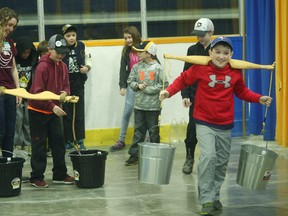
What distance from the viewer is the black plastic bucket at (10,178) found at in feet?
21.3

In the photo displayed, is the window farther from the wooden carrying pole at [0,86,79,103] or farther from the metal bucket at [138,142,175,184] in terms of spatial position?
the metal bucket at [138,142,175,184]

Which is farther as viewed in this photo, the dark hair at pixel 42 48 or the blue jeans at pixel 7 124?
the dark hair at pixel 42 48

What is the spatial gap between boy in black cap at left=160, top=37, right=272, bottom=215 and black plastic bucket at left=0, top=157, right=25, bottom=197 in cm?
179

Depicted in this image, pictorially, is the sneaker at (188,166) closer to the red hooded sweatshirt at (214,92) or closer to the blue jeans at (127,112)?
the red hooded sweatshirt at (214,92)

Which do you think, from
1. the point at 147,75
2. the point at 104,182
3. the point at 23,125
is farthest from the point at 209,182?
the point at 23,125

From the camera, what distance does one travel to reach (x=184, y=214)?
5801 millimetres

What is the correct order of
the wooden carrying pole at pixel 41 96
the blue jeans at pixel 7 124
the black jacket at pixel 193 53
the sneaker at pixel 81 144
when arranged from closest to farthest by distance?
1. the wooden carrying pole at pixel 41 96
2. the blue jeans at pixel 7 124
3. the black jacket at pixel 193 53
4. the sneaker at pixel 81 144

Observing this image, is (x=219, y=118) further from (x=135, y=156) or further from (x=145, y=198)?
(x=135, y=156)

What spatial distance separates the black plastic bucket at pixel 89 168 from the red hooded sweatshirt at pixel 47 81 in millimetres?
580

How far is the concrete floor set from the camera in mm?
5953

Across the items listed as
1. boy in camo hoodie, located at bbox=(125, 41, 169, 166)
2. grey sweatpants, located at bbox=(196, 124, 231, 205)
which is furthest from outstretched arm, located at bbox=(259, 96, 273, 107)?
boy in camo hoodie, located at bbox=(125, 41, 169, 166)

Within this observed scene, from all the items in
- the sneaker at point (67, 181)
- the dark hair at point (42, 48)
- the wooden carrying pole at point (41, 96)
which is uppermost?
the dark hair at point (42, 48)

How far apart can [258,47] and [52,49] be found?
13.9 ft

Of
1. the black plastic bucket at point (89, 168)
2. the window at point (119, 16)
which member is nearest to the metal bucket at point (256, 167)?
the black plastic bucket at point (89, 168)
